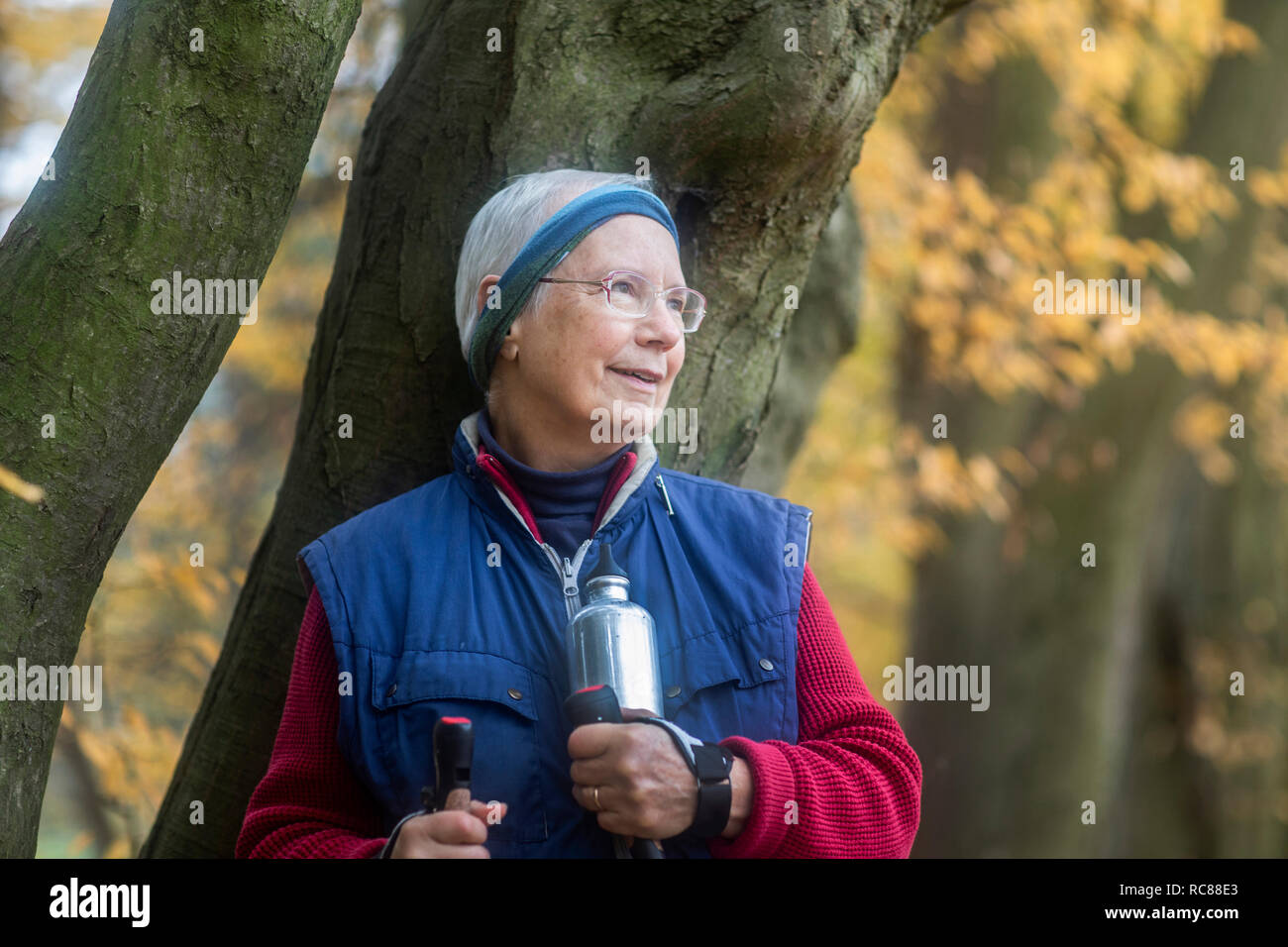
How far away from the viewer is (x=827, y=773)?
2246 mm

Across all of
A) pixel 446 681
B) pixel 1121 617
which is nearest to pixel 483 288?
pixel 446 681

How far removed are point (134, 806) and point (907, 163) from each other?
211 inches

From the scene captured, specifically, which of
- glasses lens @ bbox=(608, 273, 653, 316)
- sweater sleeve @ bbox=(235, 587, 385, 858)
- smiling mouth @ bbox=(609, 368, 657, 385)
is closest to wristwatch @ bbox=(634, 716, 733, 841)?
sweater sleeve @ bbox=(235, 587, 385, 858)

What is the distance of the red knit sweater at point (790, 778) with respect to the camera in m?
2.18

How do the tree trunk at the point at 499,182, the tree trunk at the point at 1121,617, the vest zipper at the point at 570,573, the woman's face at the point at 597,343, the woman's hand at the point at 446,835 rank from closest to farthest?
the woman's hand at the point at 446,835
the vest zipper at the point at 570,573
the woman's face at the point at 597,343
the tree trunk at the point at 499,182
the tree trunk at the point at 1121,617

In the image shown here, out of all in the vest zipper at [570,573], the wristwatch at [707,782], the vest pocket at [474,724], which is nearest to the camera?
the wristwatch at [707,782]

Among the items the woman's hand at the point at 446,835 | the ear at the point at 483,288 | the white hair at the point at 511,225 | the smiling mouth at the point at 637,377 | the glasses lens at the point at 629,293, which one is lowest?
the woman's hand at the point at 446,835

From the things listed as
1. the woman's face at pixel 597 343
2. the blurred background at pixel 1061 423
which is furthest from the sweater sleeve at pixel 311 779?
the blurred background at pixel 1061 423

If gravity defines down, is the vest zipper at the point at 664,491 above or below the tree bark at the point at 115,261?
below

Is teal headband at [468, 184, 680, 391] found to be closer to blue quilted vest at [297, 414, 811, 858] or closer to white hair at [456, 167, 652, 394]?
white hair at [456, 167, 652, 394]

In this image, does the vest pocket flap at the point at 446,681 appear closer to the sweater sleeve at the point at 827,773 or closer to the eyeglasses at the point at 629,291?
the sweater sleeve at the point at 827,773

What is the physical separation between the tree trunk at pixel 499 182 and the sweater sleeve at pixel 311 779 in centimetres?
87

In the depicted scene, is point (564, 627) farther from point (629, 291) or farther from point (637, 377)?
point (629, 291)
